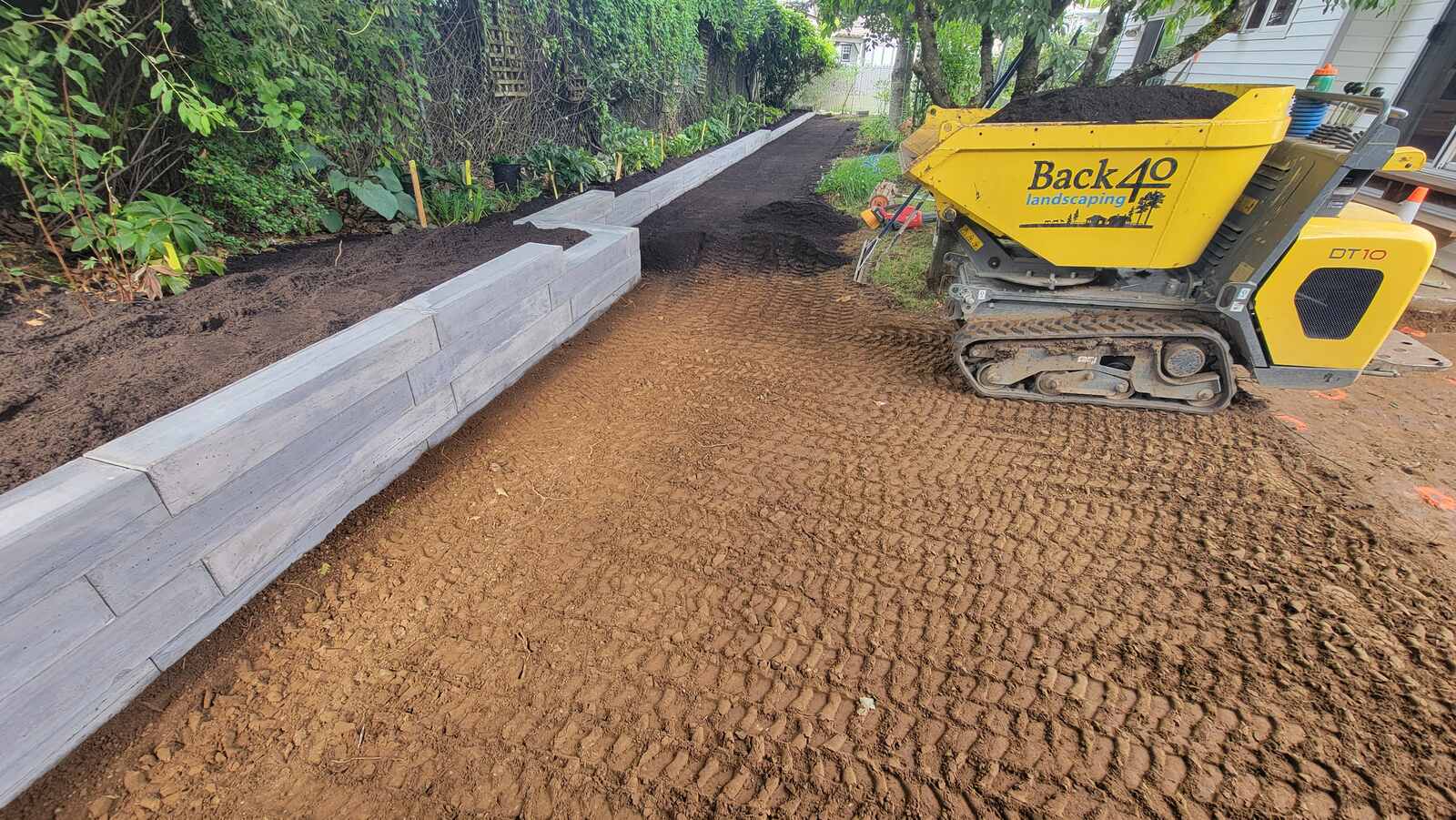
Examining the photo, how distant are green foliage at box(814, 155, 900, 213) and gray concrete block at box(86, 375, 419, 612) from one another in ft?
23.0

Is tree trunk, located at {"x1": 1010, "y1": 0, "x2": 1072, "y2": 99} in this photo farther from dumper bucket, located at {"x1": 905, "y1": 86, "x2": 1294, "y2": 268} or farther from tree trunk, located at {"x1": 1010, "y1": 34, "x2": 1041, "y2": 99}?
dumper bucket, located at {"x1": 905, "y1": 86, "x2": 1294, "y2": 268}

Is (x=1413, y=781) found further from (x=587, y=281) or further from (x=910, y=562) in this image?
(x=587, y=281)

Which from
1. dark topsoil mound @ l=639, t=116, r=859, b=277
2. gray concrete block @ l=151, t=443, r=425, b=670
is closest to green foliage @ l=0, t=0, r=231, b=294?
gray concrete block @ l=151, t=443, r=425, b=670

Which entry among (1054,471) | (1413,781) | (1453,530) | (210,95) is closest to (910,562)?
(1054,471)

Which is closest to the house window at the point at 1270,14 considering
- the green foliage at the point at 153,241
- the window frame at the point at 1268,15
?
the window frame at the point at 1268,15

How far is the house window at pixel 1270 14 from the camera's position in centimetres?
831

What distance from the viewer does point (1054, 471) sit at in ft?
9.87

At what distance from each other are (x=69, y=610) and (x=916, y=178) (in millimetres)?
3931

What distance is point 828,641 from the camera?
2143 millimetres

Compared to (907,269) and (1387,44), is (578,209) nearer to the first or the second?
(907,269)

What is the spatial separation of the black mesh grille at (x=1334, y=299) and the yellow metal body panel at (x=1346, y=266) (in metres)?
0.02

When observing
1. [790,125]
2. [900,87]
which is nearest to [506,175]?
[900,87]

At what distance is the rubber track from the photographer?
3.36 metres

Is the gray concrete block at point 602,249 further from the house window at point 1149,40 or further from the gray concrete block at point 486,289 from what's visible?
→ the house window at point 1149,40
